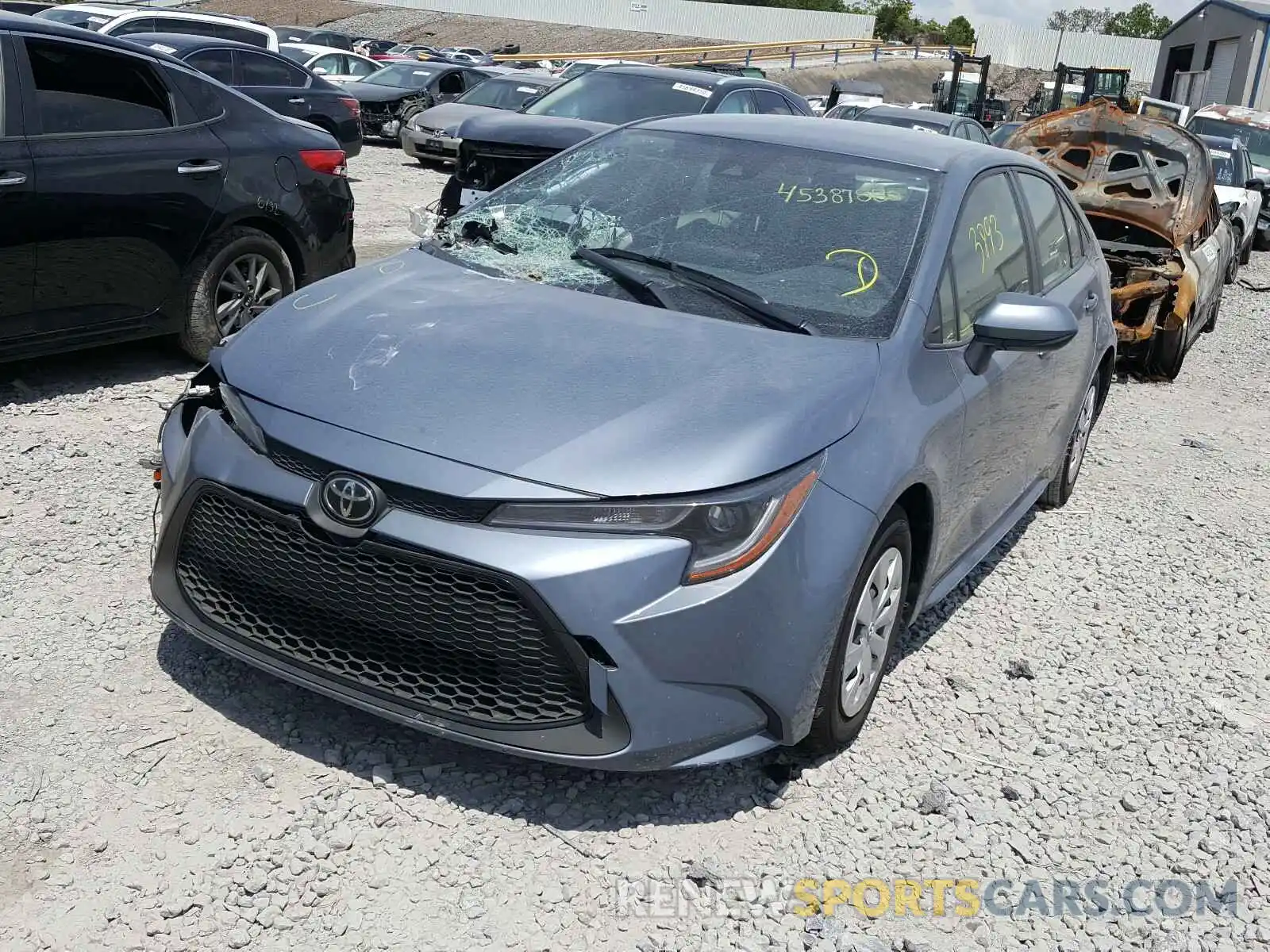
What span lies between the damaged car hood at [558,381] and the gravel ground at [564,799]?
91cm

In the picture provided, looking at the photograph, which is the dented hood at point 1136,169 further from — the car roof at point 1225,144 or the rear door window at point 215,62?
the rear door window at point 215,62

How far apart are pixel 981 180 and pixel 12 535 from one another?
11.9 ft

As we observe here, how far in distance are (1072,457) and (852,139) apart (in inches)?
87.9

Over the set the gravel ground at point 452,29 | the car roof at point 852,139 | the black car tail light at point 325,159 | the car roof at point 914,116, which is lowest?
the black car tail light at point 325,159

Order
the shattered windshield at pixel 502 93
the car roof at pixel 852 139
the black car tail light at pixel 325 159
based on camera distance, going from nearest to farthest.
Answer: the car roof at pixel 852 139
the black car tail light at pixel 325 159
the shattered windshield at pixel 502 93

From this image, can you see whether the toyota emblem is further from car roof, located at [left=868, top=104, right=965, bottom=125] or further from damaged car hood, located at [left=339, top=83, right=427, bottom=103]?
damaged car hood, located at [left=339, top=83, right=427, bottom=103]

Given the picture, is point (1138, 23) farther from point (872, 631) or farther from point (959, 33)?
point (872, 631)

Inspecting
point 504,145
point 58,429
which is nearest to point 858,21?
point 504,145

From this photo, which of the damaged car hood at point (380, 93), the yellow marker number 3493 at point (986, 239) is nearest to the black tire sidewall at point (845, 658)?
the yellow marker number 3493 at point (986, 239)

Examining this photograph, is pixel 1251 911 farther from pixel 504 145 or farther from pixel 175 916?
pixel 504 145

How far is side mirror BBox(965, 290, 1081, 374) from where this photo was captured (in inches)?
146

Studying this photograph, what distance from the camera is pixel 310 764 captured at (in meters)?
3.21

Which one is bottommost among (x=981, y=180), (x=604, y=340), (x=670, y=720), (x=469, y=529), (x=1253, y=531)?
(x=1253, y=531)

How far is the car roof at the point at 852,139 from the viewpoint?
4.24 m
